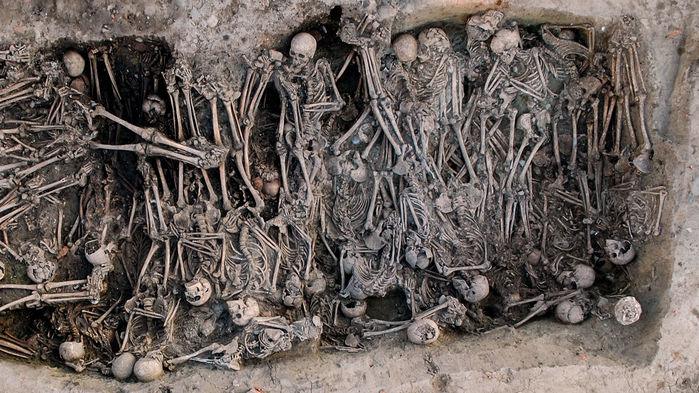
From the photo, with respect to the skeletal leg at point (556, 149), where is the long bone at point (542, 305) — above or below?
below

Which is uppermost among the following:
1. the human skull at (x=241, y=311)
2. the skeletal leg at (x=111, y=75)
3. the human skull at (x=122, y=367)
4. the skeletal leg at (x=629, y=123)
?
the skeletal leg at (x=111, y=75)

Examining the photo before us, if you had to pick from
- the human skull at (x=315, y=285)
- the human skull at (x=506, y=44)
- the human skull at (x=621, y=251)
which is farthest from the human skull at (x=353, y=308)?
the human skull at (x=506, y=44)

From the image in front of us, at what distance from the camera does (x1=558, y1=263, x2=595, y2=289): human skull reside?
16.6ft

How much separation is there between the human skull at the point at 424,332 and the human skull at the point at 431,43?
1909mm

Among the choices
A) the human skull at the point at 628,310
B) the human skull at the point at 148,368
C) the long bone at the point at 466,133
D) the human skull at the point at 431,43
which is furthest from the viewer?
the long bone at the point at 466,133

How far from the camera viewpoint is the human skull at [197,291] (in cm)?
474

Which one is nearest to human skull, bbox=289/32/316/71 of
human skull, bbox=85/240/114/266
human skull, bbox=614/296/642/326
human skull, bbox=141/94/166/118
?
human skull, bbox=141/94/166/118

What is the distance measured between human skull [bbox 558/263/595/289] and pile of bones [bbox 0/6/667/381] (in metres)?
0.01

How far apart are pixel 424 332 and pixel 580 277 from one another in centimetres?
126

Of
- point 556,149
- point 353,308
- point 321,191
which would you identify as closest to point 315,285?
point 353,308

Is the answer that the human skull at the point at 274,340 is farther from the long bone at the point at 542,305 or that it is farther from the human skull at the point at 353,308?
the long bone at the point at 542,305

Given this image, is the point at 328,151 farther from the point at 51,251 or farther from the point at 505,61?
the point at 51,251

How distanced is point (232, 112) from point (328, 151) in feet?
2.56

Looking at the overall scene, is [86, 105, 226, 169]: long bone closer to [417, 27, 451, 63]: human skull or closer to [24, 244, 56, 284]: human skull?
[24, 244, 56, 284]: human skull
